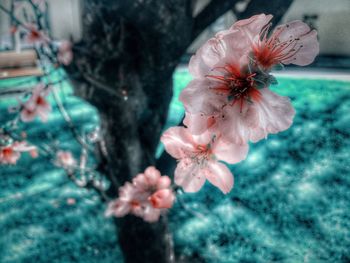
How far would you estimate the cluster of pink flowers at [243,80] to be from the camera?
491 millimetres

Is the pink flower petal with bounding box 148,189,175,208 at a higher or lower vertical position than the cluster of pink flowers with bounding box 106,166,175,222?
higher

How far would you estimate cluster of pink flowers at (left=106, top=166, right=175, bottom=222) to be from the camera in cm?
121

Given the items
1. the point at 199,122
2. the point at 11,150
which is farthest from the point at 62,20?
the point at 199,122

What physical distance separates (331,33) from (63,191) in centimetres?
645

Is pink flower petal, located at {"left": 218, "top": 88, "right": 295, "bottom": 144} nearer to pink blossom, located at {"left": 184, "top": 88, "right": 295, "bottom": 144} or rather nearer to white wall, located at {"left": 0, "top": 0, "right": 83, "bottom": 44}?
pink blossom, located at {"left": 184, "top": 88, "right": 295, "bottom": 144}

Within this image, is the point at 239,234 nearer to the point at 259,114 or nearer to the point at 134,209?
the point at 134,209

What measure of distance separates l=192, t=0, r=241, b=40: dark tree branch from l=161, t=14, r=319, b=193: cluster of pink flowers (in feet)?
2.86

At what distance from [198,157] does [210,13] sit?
0.79 metres

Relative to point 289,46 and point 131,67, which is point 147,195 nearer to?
point 131,67

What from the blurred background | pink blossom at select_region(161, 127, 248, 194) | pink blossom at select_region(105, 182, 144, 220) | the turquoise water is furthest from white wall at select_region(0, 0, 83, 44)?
pink blossom at select_region(161, 127, 248, 194)

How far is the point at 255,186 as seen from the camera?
343cm

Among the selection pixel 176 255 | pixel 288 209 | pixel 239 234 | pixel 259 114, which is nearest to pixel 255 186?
pixel 288 209

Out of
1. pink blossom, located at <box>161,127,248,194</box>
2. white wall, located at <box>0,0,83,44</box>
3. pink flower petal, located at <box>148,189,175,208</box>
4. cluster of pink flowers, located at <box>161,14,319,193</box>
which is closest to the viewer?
cluster of pink flowers, located at <box>161,14,319,193</box>

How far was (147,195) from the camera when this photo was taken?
142 cm
